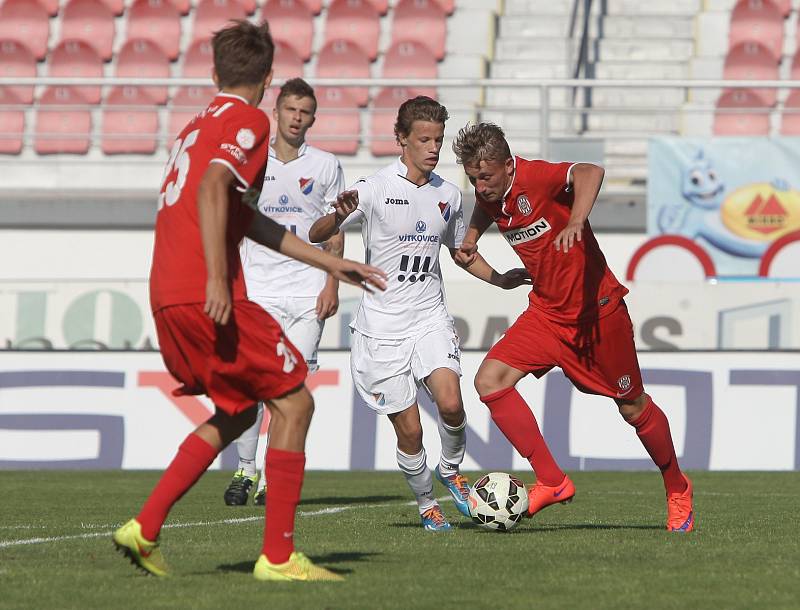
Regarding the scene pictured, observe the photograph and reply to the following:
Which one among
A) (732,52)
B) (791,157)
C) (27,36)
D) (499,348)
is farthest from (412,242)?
(27,36)

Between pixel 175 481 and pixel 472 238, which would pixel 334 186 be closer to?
pixel 472 238

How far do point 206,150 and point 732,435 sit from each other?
849 centimetres

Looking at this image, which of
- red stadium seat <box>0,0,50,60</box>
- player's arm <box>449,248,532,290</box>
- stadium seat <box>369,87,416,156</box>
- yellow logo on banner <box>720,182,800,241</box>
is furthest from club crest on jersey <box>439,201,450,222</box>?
red stadium seat <box>0,0,50,60</box>

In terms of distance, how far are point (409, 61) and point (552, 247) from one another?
1307 cm

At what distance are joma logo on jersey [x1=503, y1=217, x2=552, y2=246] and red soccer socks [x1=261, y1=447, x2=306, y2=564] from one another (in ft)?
7.87

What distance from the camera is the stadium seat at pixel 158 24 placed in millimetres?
20531

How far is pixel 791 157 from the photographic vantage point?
1538 centimetres

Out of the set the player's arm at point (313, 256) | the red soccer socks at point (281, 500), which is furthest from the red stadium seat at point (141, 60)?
the red soccer socks at point (281, 500)

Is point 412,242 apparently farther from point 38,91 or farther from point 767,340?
point 38,91

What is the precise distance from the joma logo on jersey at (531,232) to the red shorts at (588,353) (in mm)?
400

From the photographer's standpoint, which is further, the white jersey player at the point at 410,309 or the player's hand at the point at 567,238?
the white jersey player at the point at 410,309

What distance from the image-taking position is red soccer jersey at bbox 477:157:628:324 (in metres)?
7.08

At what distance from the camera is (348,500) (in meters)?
9.39

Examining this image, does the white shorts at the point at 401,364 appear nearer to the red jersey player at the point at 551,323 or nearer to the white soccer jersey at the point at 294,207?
the red jersey player at the point at 551,323
